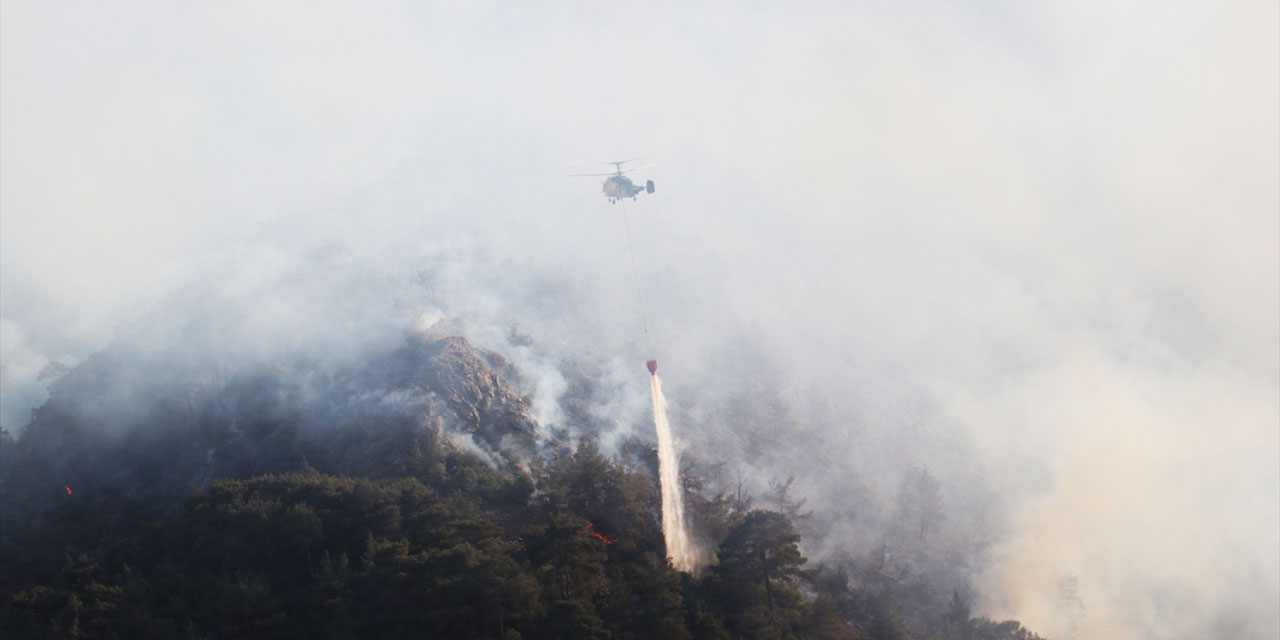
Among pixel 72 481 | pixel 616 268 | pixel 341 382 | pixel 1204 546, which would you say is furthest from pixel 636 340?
pixel 1204 546

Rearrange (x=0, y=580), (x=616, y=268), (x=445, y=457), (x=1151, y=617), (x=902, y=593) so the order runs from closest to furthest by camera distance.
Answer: (x=0, y=580) → (x=445, y=457) → (x=902, y=593) → (x=1151, y=617) → (x=616, y=268)

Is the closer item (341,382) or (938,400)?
(341,382)

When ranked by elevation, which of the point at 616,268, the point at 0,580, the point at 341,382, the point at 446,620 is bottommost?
the point at 446,620

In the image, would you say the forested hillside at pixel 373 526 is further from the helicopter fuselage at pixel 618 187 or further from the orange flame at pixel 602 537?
the helicopter fuselage at pixel 618 187

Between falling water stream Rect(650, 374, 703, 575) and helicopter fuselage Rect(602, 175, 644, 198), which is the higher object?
helicopter fuselage Rect(602, 175, 644, 198)

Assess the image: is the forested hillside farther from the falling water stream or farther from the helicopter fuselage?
the helicopter fuselage

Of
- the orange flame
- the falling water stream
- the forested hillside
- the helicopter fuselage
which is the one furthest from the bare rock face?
the helicopter fuselage

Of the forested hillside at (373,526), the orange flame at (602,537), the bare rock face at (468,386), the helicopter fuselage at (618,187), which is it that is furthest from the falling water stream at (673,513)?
the helicopter fuselage at (618,187)

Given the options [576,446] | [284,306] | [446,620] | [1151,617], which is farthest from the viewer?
[284,306]

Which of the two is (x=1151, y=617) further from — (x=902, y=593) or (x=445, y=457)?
(x=445, y=457)
